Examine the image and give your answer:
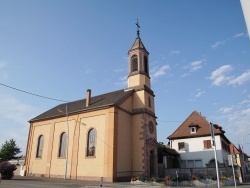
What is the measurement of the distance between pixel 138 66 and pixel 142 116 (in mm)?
7702

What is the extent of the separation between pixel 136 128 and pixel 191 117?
16.9 meters

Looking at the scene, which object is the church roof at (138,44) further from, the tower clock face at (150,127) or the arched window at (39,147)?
the arched window at (39,147)

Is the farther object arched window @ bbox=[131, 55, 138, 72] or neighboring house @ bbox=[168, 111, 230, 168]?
neighboring house @ bbox=[168, 111, 230, 168]

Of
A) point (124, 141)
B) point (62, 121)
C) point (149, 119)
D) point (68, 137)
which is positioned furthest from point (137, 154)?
point (62, 121)

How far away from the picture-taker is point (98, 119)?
28766mm

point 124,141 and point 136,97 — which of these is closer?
point 124,141

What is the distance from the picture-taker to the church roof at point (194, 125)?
39.0 m

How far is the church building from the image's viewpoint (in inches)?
1050

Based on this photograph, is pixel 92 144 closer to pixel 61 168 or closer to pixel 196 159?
pixel 61 168

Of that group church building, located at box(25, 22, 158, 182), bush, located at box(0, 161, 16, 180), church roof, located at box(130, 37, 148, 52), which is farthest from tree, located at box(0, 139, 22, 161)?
church roof, located at box(130, 37, 148, 52)

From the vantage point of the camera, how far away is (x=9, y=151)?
62062mm

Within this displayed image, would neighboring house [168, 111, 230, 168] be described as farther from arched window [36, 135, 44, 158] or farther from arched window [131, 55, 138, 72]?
arched window [36, 135, 44, 158]

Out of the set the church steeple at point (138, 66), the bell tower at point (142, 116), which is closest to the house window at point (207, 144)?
the bell tower at point (142, 116)

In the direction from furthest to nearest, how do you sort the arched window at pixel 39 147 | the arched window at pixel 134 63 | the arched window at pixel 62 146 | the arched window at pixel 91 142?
the arched window at pixel 39 147
the arched window at pixel 134 63
the arched window at pixel 62 146
the arched window at pixel 91 142
